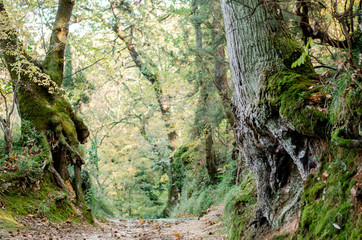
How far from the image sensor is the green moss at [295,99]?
320 cm

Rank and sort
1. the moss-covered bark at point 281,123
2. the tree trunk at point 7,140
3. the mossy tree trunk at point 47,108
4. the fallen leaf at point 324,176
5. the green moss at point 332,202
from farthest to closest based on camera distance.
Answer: the mossy tree trunk at point 47,108
the tree trunk at point 7,140
the fallen leaf at point 324,176
the moss-covered bark at point 281,123
the green moss at point 332,202

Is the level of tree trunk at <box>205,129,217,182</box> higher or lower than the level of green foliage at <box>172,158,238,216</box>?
higher

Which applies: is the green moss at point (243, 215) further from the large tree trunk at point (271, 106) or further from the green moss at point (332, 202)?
the green moss at point (332, 202)

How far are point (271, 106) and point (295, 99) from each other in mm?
408

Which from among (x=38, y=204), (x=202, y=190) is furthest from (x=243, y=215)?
(x=202, y=190)

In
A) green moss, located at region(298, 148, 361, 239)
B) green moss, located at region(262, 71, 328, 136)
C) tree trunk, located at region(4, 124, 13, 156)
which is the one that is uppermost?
tree trunk, located at region(4, 124, 13, 156)

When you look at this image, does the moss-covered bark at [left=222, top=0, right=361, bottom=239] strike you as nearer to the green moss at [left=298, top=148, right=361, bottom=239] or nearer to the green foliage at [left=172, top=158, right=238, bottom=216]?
the green moss at [left=298, top=148, right=361, bottom=239]

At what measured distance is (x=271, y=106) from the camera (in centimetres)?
390

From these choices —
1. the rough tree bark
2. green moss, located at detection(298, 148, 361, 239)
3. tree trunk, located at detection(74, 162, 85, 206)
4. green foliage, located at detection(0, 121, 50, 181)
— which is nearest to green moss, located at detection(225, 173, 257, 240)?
green moss, located at detection(298, 148, 361, 239)

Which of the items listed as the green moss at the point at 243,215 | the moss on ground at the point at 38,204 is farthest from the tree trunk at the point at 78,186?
the green moss at the point at 243,215

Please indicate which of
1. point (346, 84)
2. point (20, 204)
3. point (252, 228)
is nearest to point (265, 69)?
point (346, 84)

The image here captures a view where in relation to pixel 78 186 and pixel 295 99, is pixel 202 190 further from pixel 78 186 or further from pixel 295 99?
pixel 295 99

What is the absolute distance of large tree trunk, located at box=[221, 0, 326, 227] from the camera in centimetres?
360

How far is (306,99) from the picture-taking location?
3.45 meters
